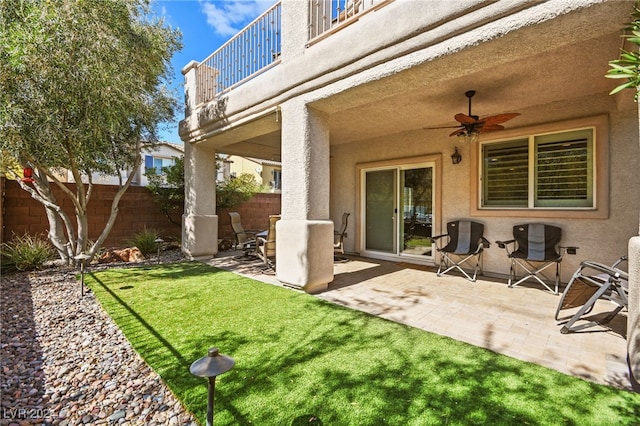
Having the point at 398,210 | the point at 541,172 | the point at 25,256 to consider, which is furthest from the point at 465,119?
the point at 25,256

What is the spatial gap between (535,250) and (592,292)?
2.32m

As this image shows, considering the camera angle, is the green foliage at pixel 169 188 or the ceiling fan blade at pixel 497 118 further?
the green foliage at pixel 169 188

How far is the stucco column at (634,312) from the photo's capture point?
2.46 metres

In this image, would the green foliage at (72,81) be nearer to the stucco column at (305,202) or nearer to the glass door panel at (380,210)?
the stucco column at (305,202)

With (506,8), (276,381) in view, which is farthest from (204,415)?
(506,8)

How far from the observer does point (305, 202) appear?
5141mm

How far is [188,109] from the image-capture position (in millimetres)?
8438

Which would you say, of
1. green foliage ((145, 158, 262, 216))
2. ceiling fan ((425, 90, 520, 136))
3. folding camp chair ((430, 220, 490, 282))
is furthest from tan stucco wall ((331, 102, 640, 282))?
green foliage ((145, 158, 262, 216))

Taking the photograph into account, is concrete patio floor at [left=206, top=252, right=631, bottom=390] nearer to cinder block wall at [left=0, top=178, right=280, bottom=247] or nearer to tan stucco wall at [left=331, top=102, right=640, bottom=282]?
tan stucco wall at [left=331, top=102, right=640, bottom=282]

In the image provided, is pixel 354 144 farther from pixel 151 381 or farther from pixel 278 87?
pixel 151 381

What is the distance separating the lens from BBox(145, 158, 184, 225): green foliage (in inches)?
403

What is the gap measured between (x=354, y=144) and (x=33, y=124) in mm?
7404

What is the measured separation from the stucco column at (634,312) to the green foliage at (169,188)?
35.9ft

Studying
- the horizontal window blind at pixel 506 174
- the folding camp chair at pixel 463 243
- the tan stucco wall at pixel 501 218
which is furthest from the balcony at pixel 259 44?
the folding camp chair at pixel 463 243
